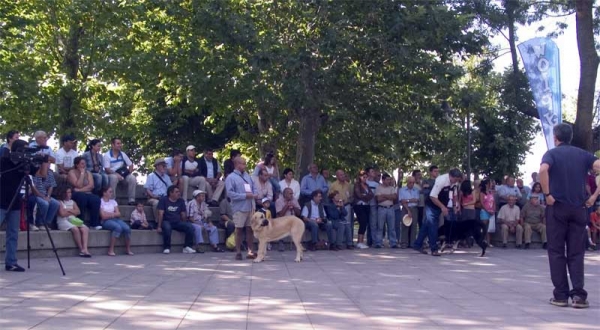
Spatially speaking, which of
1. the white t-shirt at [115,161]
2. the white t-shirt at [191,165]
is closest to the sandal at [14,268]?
the white t-shirt at [115,161]

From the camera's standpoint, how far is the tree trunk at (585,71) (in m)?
24.6

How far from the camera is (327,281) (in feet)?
40.1

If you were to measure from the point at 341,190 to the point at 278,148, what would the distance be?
1048cm

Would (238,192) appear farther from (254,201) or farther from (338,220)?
(338,220)

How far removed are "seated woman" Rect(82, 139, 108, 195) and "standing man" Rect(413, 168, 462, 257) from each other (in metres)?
6.81

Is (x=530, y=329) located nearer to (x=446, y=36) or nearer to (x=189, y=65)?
(x=446, y=36)

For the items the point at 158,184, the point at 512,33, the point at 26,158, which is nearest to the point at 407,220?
the point at 158,184

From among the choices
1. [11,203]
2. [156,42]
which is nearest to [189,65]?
[156,42]

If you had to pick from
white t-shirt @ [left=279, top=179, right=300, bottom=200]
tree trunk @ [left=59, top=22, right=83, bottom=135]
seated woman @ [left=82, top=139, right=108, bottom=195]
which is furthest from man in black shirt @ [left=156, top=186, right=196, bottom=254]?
tree trunk @ [left=59, top=22, right=83, bottom=135]

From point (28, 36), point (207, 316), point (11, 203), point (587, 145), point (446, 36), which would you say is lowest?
point (207, 316)

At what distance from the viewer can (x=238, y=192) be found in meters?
15.8

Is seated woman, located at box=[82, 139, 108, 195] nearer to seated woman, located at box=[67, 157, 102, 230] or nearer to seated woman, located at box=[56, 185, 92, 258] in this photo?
seated woman, located at box=[67, 157, 102, 230]

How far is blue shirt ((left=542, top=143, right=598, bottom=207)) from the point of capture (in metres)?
9.81

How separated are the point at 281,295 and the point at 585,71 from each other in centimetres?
1768
